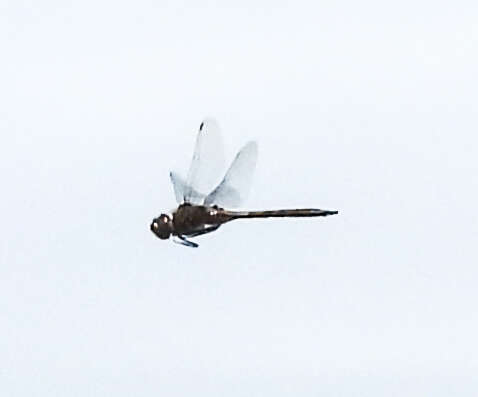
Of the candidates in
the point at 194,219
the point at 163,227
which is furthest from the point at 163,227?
the point at 194,219

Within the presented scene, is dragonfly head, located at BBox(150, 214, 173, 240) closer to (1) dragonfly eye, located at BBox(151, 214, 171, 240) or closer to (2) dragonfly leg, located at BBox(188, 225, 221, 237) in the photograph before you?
(1) dragonfly eye, located at BBox(151, 214, 171, 240)

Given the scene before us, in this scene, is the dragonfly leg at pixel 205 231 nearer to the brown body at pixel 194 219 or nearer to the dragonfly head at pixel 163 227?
the brown body at pixel 194 219

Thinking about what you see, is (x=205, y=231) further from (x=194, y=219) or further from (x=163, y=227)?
(x=163, y=227)

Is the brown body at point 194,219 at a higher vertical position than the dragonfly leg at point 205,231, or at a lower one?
higher

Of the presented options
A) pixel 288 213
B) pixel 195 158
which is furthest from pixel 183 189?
pixel 288 213

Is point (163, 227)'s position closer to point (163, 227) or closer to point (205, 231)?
point (163, 227)

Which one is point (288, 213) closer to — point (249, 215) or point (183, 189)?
point (249, 215)
